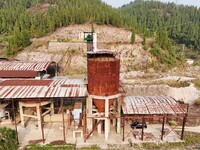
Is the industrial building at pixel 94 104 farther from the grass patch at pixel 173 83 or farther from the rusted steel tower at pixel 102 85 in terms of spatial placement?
the grass patch at pixel 173 83

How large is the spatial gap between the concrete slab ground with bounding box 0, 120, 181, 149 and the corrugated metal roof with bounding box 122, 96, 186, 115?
2396mm

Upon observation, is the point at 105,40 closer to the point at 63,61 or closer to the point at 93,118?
the point at 63,61

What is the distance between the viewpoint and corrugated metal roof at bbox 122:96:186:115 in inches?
873

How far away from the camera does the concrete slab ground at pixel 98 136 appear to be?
20906 millimetres

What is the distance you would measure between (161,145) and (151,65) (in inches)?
1235

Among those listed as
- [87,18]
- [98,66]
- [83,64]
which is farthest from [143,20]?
[98,66]

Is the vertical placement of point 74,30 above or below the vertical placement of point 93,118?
above

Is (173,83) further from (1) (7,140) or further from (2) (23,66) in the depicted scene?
(1) (7,140)

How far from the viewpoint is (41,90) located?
2275cm

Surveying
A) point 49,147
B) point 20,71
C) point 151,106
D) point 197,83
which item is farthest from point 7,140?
point 197,83

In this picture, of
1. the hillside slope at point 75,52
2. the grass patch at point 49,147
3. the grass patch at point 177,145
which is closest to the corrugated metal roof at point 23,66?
the hillside slope at point 75,52

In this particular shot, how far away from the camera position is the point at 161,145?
813 inches

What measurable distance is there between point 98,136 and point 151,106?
6.57 m

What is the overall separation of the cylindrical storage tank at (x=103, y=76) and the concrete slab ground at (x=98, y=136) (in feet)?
10.8
